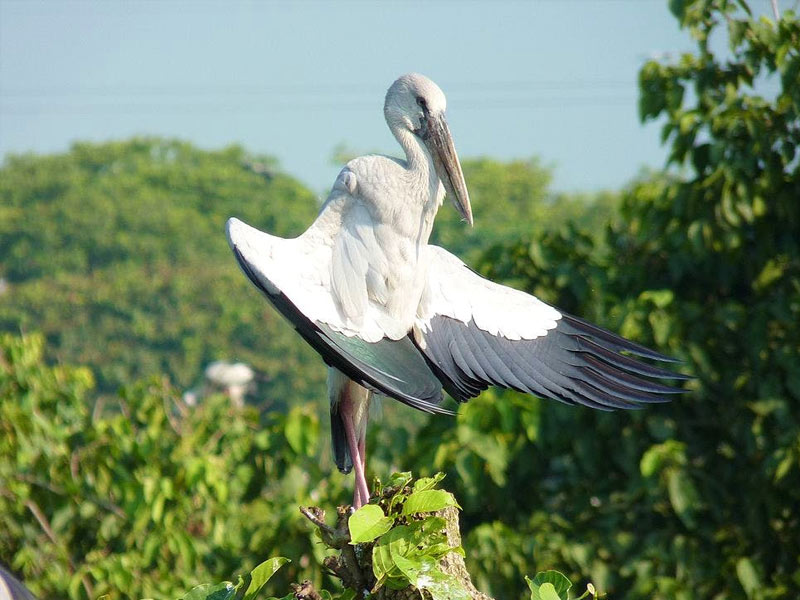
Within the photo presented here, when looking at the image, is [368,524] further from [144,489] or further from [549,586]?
[144,489]

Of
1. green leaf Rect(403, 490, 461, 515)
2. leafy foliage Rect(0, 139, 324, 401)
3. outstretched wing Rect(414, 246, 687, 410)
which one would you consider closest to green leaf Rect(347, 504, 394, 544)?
green leaf Rect(403, 490, 461, 515)

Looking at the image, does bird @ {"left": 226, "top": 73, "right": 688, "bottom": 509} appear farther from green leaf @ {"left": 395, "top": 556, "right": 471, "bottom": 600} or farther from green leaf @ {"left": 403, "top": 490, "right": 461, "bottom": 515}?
green leaf @ {"left": 395, "top": 556, "right": 471, "bottom": 600}

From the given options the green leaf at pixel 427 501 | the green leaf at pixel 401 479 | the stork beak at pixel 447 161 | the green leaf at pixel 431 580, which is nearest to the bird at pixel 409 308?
the stork beak at pixel 447 161

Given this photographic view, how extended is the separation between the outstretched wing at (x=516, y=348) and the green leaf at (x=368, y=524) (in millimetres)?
796

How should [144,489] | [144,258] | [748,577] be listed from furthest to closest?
1. [144,258]
2. [144,489]
3. [748,577]

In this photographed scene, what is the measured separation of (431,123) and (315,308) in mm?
654

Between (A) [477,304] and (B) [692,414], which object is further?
(B) [692,414]

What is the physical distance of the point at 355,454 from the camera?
10.8ft

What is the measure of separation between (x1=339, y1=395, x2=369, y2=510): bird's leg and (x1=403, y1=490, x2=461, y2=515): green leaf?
43cm

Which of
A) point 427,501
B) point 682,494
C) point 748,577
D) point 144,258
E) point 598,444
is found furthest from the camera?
point 144,258

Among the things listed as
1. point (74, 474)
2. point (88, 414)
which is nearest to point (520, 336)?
point (74, 474)

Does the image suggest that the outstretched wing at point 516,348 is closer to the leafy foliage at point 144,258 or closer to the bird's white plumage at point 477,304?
the bird's white plumage at point 477,304

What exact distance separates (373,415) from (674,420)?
7.80 feet

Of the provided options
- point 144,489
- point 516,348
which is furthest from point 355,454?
point 144,489
